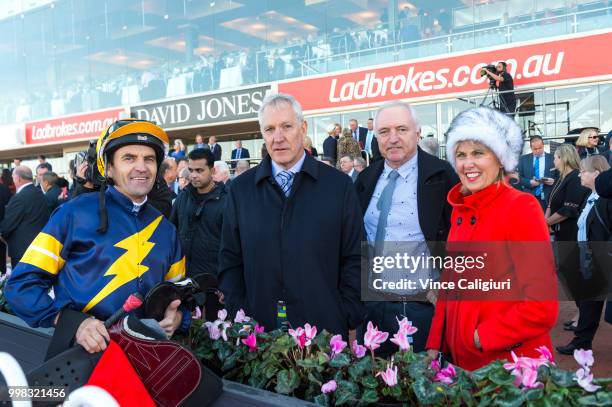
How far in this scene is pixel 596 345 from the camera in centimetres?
499

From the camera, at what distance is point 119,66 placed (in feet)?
77.1

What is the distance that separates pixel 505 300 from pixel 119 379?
144 cm

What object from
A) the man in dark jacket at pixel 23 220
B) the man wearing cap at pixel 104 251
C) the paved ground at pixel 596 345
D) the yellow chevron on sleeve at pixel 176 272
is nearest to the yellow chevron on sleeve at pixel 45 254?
the man wearing cap at pixel 104 251

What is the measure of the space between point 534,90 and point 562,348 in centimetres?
899

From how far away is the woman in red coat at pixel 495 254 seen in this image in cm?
197

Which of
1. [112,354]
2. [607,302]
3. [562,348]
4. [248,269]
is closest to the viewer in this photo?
[112,354]

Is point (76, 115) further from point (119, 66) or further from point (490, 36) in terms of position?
point (490, 36)

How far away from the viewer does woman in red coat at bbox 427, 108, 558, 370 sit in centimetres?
197

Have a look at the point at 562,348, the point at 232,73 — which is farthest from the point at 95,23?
the point at 562,348

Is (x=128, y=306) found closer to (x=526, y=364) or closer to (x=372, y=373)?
(x=372, y=373)

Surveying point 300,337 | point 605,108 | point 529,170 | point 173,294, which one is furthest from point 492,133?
point 605,108

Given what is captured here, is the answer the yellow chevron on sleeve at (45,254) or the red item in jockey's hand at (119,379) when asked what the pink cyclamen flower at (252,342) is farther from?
the yellow chevron on sleeve at (45,254)

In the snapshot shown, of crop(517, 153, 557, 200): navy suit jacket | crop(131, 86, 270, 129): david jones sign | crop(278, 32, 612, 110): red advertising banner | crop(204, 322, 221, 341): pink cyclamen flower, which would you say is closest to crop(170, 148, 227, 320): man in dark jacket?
crop(204, 322, 221, 341): pink cyclamen flower

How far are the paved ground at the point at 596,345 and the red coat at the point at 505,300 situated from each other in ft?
8.51
